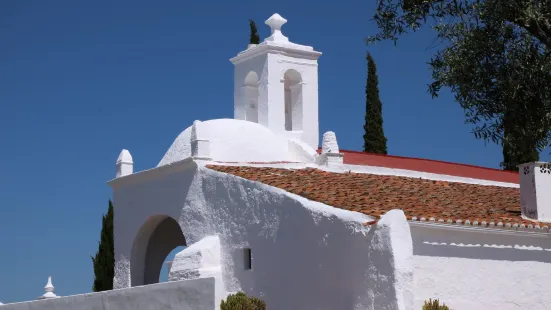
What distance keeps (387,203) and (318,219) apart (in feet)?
5.54

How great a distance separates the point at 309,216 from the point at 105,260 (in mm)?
15823

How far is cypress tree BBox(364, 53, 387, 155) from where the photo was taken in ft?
105

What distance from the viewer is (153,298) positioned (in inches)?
673

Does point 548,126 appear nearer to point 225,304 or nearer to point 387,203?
point 387,203

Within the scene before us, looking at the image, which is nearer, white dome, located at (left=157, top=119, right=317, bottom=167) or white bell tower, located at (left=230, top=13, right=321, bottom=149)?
white dome, located at (left=157, top=119, right=317, bottom=167)

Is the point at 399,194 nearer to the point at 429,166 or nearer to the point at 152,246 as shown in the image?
the point at 429,166

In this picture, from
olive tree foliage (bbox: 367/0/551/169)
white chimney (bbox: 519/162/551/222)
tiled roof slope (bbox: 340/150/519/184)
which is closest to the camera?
olive tree foliage (bbox: 367/0/551/169)

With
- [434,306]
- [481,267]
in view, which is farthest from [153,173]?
[434,306]

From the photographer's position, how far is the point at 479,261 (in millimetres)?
16859

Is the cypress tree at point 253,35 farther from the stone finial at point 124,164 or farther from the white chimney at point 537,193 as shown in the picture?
the white chimney at point 537,193

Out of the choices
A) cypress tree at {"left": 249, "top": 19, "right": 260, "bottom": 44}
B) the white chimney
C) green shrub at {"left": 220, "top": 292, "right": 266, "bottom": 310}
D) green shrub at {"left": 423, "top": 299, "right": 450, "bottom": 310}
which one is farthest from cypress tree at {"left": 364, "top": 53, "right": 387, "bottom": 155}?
green shrub at {"left": 423, "top": 299, "right": 450, "bottom": 310}

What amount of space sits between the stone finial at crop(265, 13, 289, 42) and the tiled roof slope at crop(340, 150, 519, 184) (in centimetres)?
378

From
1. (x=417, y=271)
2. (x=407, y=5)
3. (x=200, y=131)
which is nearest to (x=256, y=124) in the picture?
(x=200, y=131)

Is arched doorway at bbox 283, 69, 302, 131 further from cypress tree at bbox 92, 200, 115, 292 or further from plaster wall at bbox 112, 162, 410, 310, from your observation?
cypress tree at bbox 92, 200, 115, 292
